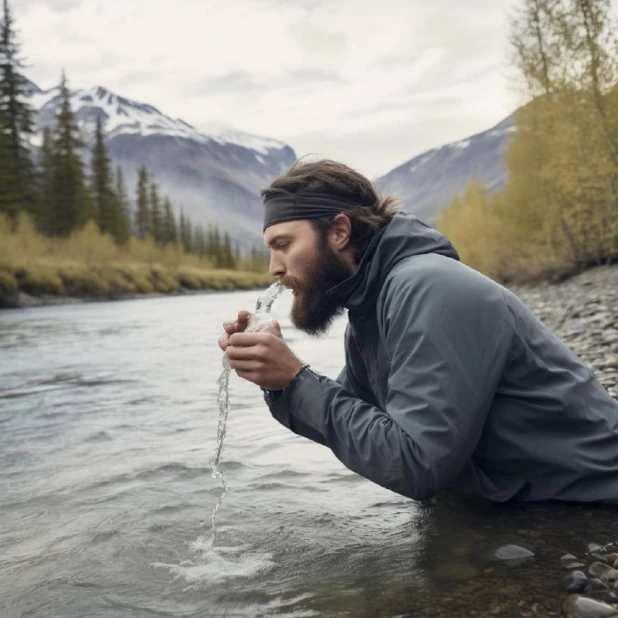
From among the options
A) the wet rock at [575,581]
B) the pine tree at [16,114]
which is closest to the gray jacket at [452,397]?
the wet rock at [575,581]

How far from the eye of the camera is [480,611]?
1.93m

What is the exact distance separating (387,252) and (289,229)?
406mm

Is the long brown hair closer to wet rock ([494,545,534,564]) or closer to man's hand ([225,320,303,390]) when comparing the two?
man's hand ([225,320,303,390])

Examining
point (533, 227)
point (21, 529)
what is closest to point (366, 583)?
point (21, 529)

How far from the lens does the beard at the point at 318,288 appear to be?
252cm

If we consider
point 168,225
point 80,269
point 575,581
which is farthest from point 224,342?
point 168,225

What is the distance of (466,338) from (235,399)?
508cm

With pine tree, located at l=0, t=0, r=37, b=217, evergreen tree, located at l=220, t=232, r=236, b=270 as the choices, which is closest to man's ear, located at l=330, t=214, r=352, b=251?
pine tree, located at l=0, t=0, r=37, b=217

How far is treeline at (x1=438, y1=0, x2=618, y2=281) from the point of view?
656 inches

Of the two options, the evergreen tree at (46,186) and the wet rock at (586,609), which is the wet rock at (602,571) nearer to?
the wet rock at (586,609)

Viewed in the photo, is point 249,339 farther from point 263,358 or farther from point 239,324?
point 239,324

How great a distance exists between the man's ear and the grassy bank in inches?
1055

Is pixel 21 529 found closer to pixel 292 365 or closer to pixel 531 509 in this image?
pixel 292 365

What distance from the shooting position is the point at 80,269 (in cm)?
3641
